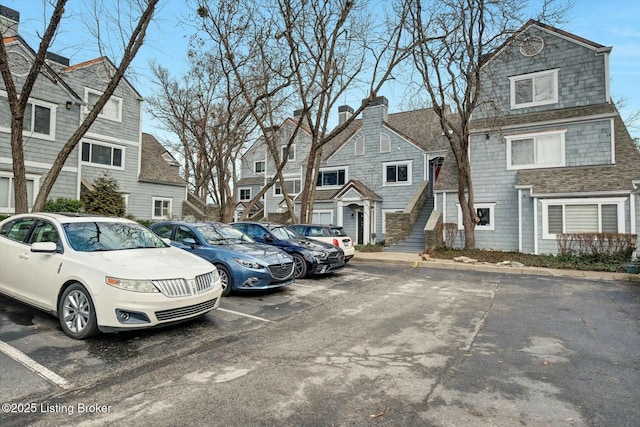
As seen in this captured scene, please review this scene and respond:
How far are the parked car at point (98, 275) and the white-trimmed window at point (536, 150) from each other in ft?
52.8

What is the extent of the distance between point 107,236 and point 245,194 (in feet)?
98.8

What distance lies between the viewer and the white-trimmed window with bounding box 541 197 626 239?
550 inches

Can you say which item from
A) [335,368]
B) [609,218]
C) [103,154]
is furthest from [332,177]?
[335,368]

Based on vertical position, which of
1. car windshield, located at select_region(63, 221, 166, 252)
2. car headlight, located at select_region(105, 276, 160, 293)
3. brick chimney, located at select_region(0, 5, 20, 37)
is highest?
brick chimney, located at select_region(0, 5, 20, 37)

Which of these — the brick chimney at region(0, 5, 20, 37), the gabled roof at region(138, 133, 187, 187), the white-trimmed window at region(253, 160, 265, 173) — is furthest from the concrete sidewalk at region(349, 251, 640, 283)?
the white-trimmed window at region(253, 160, 265, 173)

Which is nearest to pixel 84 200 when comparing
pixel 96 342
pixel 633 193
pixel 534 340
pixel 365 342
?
pixel 96 342

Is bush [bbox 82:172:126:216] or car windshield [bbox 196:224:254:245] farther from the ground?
bush [bbox 82:172:126:216]

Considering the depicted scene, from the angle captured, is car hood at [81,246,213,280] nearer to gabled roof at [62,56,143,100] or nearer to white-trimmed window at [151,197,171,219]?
gabled roof at [62,56,143,100]

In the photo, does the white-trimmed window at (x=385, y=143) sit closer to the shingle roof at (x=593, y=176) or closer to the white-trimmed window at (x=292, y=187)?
the white-trimmed window at (x=292, y=187)

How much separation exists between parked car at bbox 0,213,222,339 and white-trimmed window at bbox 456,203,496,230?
1506cm

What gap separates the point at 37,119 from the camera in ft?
52.6

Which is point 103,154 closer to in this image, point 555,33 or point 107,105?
point 107,105

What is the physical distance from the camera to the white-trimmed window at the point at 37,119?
15.0 meters

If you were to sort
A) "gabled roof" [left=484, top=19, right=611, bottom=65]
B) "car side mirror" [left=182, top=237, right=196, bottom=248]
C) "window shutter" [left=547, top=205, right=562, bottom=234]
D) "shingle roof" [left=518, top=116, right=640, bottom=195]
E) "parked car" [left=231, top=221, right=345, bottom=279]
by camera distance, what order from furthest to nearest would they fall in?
"gabled roof" [left=484, top=19, right=611, bottom=65]
"window shutter" [left=547, top=205, right=562, bottom=234]
"shingle roof" [left=518, top=116, right=640, bottom=195]
"parked car" [left=231, top=221, right=345, bottom=279]
"car side mirror" [left=182, top=237, right=196, bottom=248]
